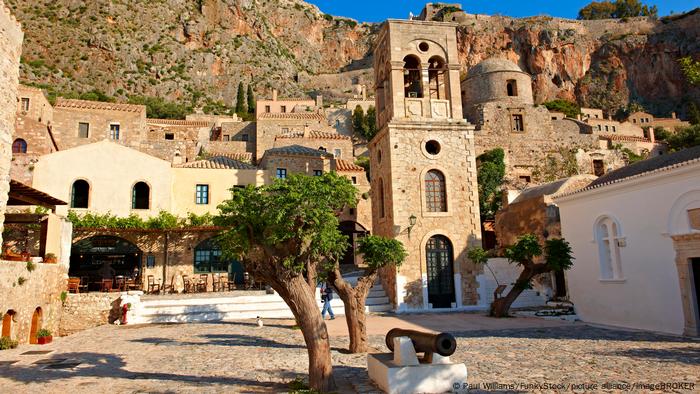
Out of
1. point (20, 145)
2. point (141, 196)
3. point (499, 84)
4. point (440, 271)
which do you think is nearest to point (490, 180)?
point (499, 84)

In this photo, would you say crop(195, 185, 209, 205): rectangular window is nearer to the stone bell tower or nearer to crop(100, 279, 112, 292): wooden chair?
crop(100, 279, 112, 292): wooden chair

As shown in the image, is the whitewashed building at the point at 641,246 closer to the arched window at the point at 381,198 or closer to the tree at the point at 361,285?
the tree at the point at 361,285

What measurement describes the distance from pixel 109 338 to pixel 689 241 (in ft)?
51.9

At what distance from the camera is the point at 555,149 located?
44531 mm

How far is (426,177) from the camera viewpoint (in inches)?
775

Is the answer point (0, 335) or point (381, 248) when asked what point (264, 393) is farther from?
point (0, 335)

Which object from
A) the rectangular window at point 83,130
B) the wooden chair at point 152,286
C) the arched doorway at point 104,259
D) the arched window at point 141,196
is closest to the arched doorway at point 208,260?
the wooden chair at point 152,286

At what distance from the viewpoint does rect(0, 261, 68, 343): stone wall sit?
13102 millimetres

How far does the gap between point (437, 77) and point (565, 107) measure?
4603cm

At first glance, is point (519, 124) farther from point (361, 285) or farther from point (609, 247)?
point (361, 285)

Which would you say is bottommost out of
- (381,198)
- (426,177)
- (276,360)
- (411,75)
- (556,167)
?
(276,360)

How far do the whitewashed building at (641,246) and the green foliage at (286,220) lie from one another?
897cm

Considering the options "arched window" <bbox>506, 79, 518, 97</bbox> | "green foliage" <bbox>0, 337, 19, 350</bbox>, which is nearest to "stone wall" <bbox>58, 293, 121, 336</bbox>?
"green foliage" <bbox>0, 337, 19, 350</bbox>

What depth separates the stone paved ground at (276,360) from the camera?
7.65m
